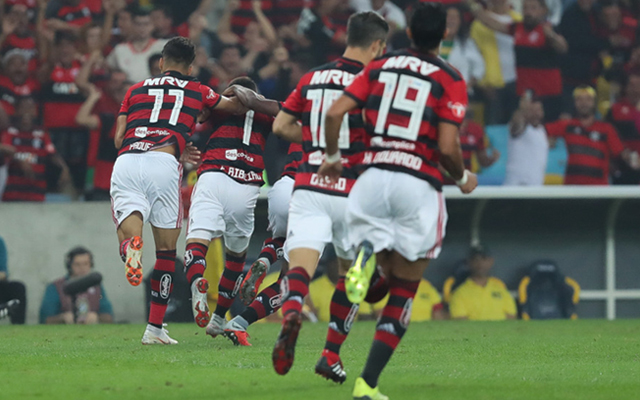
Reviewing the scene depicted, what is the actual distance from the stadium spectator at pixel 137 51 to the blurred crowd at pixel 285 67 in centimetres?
2

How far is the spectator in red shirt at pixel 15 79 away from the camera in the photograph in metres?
13.7

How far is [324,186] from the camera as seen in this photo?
5.54 metres

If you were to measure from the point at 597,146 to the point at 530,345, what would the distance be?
21.5 feet

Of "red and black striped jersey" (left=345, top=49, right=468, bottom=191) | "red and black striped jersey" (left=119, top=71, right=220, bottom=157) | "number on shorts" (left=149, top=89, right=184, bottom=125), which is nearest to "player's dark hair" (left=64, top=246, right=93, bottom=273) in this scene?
"red and black striped jersey" (left=119, top=71, right=220, bottom=157)

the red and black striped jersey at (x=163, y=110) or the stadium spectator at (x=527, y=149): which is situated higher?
the stadium spectator at (x=527, y=149)

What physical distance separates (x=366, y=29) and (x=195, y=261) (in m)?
2.86

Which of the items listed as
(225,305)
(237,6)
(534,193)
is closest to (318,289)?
(534,193)

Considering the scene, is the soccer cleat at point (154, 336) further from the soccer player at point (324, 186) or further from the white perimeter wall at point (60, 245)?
the white perimeter wall at point (60, 245)

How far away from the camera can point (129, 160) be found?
26.0 ft

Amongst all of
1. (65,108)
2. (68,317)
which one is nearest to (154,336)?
(68,317)

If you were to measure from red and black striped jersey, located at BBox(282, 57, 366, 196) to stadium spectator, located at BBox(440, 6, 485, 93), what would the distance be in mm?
9069

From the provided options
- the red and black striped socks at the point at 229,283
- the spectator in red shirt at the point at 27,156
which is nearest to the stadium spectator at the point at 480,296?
the spectator in red shirt at the point at 27,156

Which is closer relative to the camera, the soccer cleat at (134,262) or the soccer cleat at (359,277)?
the soccer cleat at (359,277)

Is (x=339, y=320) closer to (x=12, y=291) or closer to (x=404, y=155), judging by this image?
(x=404, y=155)
